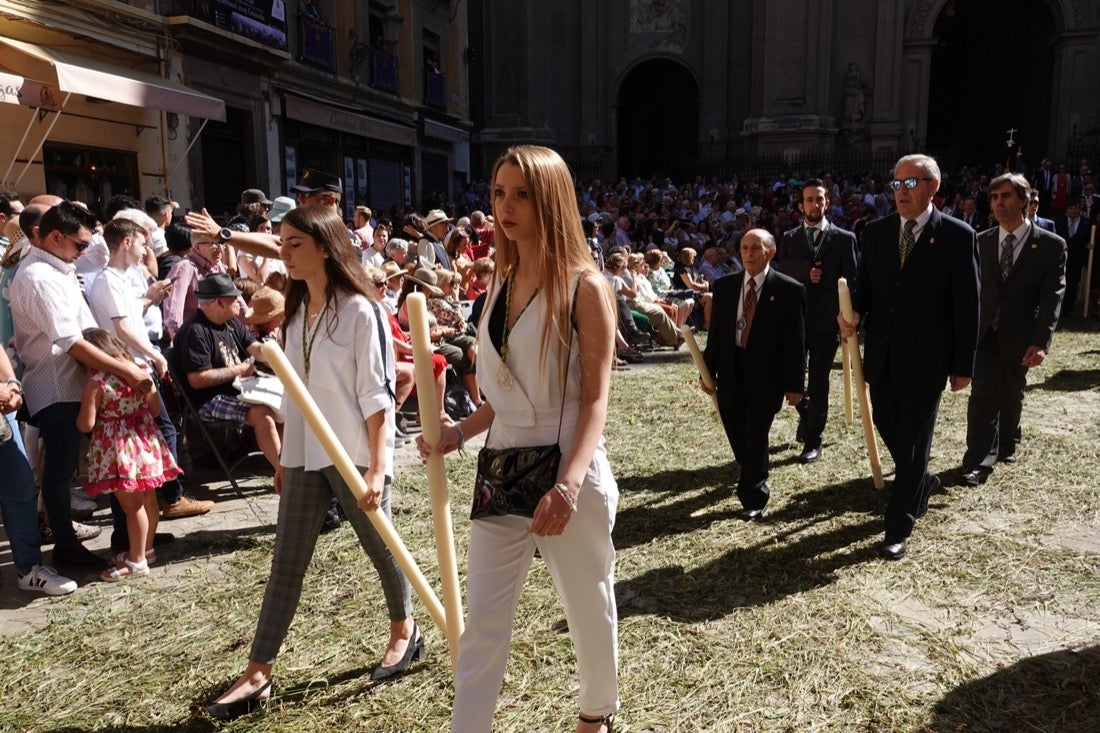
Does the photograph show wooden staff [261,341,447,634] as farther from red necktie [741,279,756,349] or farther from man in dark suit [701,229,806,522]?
red necktie [741,279,756,349]

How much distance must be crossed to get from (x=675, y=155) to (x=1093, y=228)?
72.8 feet

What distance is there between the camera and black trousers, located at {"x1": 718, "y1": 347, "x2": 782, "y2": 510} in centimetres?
555

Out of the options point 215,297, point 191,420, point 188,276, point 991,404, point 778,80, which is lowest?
point 191,420

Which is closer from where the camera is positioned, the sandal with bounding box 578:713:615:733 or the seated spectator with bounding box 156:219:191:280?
the sandal with bounding box 578:713:615:733

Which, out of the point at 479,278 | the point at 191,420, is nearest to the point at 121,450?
the point at 191,420

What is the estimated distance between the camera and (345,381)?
11.4 ft

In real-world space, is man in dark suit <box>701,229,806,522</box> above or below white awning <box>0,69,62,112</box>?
below

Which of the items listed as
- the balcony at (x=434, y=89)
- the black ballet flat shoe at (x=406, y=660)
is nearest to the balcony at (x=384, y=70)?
the balcony at (x=434, y=89)

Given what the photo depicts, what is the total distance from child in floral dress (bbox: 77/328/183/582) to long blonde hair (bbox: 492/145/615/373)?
3294 millimetres

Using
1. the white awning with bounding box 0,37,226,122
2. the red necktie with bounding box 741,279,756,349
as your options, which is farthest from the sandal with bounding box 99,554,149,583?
the white awning with bounding box 0,37,226,122

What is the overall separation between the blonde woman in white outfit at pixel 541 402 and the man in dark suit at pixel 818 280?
4.59 meters

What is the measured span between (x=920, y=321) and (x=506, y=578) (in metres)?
3.35

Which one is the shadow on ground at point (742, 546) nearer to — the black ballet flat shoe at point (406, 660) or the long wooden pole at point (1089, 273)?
the black ballet flat shoe at point (406, 660)

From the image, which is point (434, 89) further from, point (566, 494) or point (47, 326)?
point (566, 494)
